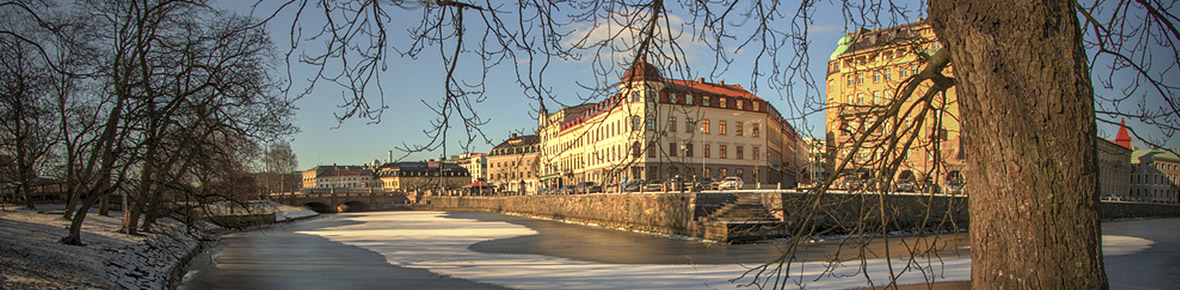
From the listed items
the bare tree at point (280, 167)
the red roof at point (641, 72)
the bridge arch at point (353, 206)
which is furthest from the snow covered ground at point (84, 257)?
the bridge arch at point (353, 206)

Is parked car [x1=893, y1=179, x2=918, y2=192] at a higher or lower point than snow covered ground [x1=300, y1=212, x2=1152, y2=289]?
higher

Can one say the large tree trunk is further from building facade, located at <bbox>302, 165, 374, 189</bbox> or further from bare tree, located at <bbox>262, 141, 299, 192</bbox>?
building facade, located at <bbox>302, 165, 374, 189</bbox>

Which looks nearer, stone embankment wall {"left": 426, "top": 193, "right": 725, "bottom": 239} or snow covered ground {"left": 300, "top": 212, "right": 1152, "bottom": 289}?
snow covered ground {"left": 300, "top": 212, "right": 1152, "bottom": 289}

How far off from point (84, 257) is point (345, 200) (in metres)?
71.3

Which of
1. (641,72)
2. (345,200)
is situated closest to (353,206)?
(345,200)

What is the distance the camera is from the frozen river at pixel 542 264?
46.4 feet

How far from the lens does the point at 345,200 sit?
8225cm

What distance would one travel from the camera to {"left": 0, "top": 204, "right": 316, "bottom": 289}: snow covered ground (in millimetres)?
10219

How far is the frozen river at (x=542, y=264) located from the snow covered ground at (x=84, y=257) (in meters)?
0.86

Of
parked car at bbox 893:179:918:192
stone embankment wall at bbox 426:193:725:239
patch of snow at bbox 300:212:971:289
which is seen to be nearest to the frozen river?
patch of snow at bbox 300:212:971:289

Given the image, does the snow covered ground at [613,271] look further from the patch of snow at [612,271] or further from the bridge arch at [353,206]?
the bridge arch at [353,206]

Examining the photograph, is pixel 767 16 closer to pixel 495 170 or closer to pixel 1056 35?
pixel 1056 35

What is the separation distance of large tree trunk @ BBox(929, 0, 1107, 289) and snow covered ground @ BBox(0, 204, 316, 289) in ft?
32.3

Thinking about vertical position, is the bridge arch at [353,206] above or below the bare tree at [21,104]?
below
